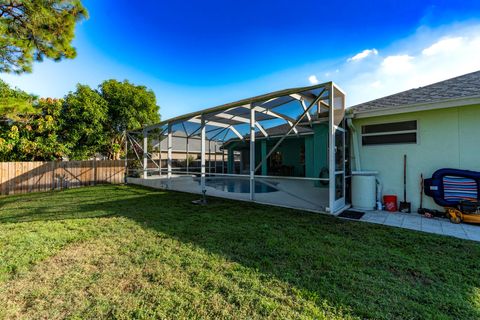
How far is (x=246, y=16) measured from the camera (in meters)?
8.80

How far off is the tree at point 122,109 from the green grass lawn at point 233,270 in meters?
8.19

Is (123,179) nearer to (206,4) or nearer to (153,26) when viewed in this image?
(153,26)

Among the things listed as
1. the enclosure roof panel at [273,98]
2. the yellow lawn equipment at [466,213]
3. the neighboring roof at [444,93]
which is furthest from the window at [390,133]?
the yellow lawn equipment at [466,213]

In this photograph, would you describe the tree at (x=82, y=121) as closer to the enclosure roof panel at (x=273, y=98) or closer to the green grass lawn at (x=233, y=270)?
the enclosure roof panel at (x=273, y=98)

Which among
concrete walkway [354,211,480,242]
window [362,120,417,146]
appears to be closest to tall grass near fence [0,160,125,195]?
window [362,120,417,146]

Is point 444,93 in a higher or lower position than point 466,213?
higher

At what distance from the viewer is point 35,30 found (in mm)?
5094

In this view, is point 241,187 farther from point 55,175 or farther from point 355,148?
point 55,175

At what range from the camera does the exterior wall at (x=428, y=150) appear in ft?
16.2

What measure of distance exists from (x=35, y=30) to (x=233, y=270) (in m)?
7.21

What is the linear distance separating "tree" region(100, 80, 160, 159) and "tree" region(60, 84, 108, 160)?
1.65ft

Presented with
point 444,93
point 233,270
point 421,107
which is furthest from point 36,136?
point 444,93

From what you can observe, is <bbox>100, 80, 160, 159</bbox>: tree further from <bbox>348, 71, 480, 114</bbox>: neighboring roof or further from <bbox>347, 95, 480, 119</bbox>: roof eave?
<bbox>347, 95, 480, 119</bbox>: roof eave

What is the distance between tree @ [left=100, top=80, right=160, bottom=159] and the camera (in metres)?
11.8
